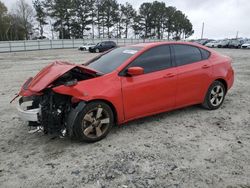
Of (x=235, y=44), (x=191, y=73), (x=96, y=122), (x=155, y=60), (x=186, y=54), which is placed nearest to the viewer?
(x=96, y=122)

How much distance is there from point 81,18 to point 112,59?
5505 centimetres

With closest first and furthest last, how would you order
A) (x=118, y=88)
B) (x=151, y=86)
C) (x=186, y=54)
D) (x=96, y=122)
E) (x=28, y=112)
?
(x=28, y=112) → (x=96, y=122) → (x=118, y=88) → (x=151, y=86) → (x=186, y=54)

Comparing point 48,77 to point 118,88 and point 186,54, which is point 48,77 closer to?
point 118,88

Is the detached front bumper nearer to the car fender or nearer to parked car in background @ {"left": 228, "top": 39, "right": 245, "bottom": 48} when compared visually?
the car fender

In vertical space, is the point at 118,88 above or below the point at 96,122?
above

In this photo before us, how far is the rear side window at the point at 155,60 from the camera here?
449 centimetres

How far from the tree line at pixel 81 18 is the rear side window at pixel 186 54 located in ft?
171

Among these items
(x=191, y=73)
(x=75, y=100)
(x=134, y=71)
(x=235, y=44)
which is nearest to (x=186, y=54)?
(x=191, y=73)

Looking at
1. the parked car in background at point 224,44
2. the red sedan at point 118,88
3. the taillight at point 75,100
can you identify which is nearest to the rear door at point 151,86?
the red sedan at point 118,88

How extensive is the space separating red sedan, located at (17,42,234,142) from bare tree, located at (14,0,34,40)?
5738 cm

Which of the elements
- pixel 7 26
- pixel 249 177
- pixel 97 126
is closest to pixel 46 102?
pixel 97 126

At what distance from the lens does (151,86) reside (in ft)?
14.5

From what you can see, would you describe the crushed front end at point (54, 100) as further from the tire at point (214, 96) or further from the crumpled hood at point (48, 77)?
the tire at point (214, 96)

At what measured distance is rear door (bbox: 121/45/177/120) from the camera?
4.25 meters
